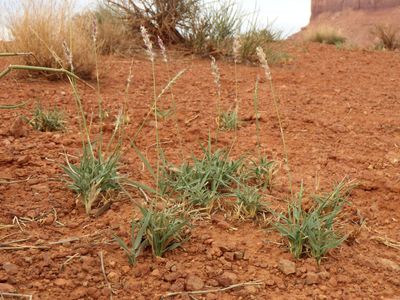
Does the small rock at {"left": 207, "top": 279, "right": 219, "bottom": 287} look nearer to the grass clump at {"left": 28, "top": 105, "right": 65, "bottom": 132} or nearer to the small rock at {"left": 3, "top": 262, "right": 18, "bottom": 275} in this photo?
the small rock at {"left": 3, "top": 262, "right": 18, "bottom": 275}

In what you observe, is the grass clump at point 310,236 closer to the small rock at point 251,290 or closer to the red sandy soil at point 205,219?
the red sandy soil at point 205,219

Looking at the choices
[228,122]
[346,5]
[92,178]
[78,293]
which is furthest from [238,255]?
[346,5]

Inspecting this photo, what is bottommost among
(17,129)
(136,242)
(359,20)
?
(136,242)

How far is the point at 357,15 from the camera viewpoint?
23.5m

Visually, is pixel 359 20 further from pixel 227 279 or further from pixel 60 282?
pixel 60 282

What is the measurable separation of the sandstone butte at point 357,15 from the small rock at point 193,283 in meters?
20.1

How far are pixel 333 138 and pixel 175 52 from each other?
3.08 meters

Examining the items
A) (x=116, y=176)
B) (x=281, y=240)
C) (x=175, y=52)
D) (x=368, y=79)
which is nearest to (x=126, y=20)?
(x=175, y=52)

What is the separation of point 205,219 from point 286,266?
345mm

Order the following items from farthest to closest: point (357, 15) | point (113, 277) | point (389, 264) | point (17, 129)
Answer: point (357, 15) → point (17, 129) → point (389, 264) → point (113, 277)

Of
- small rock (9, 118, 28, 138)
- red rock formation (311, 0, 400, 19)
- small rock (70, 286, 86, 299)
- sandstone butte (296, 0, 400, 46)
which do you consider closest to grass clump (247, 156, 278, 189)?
small rock (70, 286, 86, 299)

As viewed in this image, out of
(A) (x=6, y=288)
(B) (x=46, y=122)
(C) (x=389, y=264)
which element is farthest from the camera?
(B) (x=46, y=122)

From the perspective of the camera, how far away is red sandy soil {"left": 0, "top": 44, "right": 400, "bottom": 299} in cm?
130

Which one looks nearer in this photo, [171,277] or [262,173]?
[171,277]
